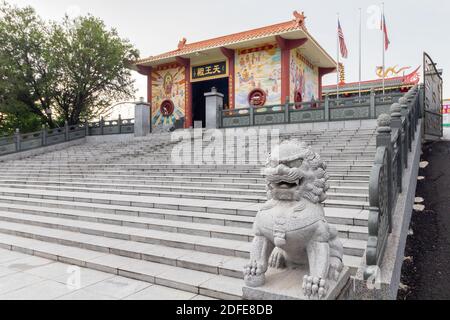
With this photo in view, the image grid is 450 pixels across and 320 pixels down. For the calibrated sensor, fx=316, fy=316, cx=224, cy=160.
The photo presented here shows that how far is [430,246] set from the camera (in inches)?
185

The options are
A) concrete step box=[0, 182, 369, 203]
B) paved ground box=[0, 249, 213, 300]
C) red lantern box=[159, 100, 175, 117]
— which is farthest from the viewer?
red lantern box=[159, 100, 175, 117]

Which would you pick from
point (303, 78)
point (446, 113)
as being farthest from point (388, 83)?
point (446, 113)

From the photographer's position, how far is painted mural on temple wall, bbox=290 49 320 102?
16.2 m

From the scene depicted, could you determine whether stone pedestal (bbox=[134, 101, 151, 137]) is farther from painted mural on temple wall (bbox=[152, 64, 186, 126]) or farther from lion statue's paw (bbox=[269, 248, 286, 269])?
lion statue's paw (bbox=[269, 248, 286, 269])

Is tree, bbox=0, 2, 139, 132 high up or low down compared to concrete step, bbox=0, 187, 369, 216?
up

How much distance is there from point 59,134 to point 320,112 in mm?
14481

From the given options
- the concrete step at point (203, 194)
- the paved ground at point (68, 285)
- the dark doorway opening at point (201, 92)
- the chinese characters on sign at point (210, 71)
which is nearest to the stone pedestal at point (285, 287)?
the paved ground at point (68, 285)

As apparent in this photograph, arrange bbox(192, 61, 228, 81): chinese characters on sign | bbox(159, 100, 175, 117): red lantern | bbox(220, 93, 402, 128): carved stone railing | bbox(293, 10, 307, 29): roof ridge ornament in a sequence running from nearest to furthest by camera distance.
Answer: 1. bbox(220, 93, 402, 128): carved stone railing
2. bbox(293, 10, 307, 29): roof ridge ornament
3. bbox(192, 61, 228, 81): chinese characters on sign
4. bbox(159, 100, 175, 117): red lantern

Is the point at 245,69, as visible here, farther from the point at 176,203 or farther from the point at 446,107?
the point at 446,107

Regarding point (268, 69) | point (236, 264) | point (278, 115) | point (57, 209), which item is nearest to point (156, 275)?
point (236, 264)

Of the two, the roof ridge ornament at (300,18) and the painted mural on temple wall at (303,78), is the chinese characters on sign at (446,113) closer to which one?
the painted mural on temple wall at (303,78)

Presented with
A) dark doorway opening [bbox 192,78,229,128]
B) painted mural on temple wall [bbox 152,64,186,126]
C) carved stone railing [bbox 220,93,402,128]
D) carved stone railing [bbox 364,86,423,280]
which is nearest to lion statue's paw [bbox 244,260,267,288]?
carved stone railing [bbox 364,86,423,280]

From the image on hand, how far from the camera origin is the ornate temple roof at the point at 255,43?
47.8ft
